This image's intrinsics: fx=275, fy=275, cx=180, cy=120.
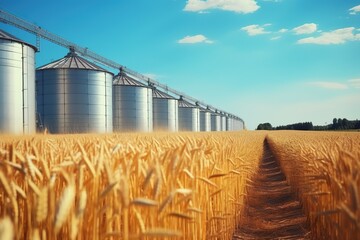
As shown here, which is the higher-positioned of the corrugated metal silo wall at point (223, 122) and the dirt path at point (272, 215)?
the corrugated metal silo wall at point (223, 122)

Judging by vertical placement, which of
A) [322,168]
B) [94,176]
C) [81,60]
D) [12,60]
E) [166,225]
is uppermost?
[81,60]

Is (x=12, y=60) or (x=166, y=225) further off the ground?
(x=12, y=60)

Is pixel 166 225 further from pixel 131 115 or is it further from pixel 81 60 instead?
pixel 131 115

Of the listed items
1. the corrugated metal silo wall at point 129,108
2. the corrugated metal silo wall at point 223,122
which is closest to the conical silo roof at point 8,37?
the corrugated metal silo wall at point 129,108

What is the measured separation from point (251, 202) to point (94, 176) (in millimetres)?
5762

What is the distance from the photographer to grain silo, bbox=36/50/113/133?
17.5 metres

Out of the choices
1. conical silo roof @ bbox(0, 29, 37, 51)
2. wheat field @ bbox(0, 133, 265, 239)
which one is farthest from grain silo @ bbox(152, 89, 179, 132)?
wheat field @ bbox(0, 133, 265, 239)

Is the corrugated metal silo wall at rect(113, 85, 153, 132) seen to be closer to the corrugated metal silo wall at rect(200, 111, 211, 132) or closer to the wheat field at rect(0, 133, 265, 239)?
the wheat field at rect(0, 133, 265, 239)

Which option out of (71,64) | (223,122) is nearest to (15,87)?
(71,64)

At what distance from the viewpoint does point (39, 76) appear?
18.3m

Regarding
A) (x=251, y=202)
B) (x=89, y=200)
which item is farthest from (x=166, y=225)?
(x=251, y=202)

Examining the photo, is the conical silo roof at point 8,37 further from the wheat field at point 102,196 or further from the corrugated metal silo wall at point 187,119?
the corrugated metal silo wall at point 187,119

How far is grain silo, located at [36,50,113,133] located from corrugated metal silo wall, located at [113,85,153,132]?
473 centimetres

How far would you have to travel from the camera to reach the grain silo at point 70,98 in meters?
17.5
